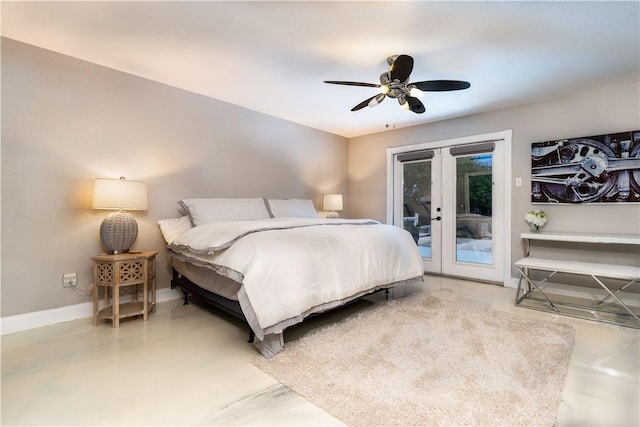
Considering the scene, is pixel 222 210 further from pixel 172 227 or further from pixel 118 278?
pixel 118 278

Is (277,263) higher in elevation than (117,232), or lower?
lower

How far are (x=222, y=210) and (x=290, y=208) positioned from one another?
3.15 feet

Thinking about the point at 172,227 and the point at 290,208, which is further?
the point at 290,208

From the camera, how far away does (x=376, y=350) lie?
2.09 m

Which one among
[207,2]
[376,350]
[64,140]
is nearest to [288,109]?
[207,2]

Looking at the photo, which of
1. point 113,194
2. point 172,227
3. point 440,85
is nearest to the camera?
point 440,85

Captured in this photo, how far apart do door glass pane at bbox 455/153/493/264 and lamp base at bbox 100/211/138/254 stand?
13.2 ft

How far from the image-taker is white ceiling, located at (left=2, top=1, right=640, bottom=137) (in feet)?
6.74

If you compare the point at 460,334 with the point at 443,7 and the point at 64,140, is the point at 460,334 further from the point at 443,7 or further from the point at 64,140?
the point at 64,140

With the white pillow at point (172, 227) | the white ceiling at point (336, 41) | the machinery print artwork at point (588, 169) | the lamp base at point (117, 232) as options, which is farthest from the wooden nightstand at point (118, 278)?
the machinery print artwork at point (588, 169)

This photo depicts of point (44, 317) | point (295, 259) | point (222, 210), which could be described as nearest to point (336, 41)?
point (295, 259)

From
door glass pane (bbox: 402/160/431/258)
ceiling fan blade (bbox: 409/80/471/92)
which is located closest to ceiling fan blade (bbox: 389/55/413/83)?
ceiling fan blade (bbox: 409/80/471/92)

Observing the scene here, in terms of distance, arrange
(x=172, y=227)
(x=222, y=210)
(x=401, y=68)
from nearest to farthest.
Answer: (x=401, y=68), (x=172, y=227), (x=222, y=210)

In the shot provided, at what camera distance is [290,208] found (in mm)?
4016
